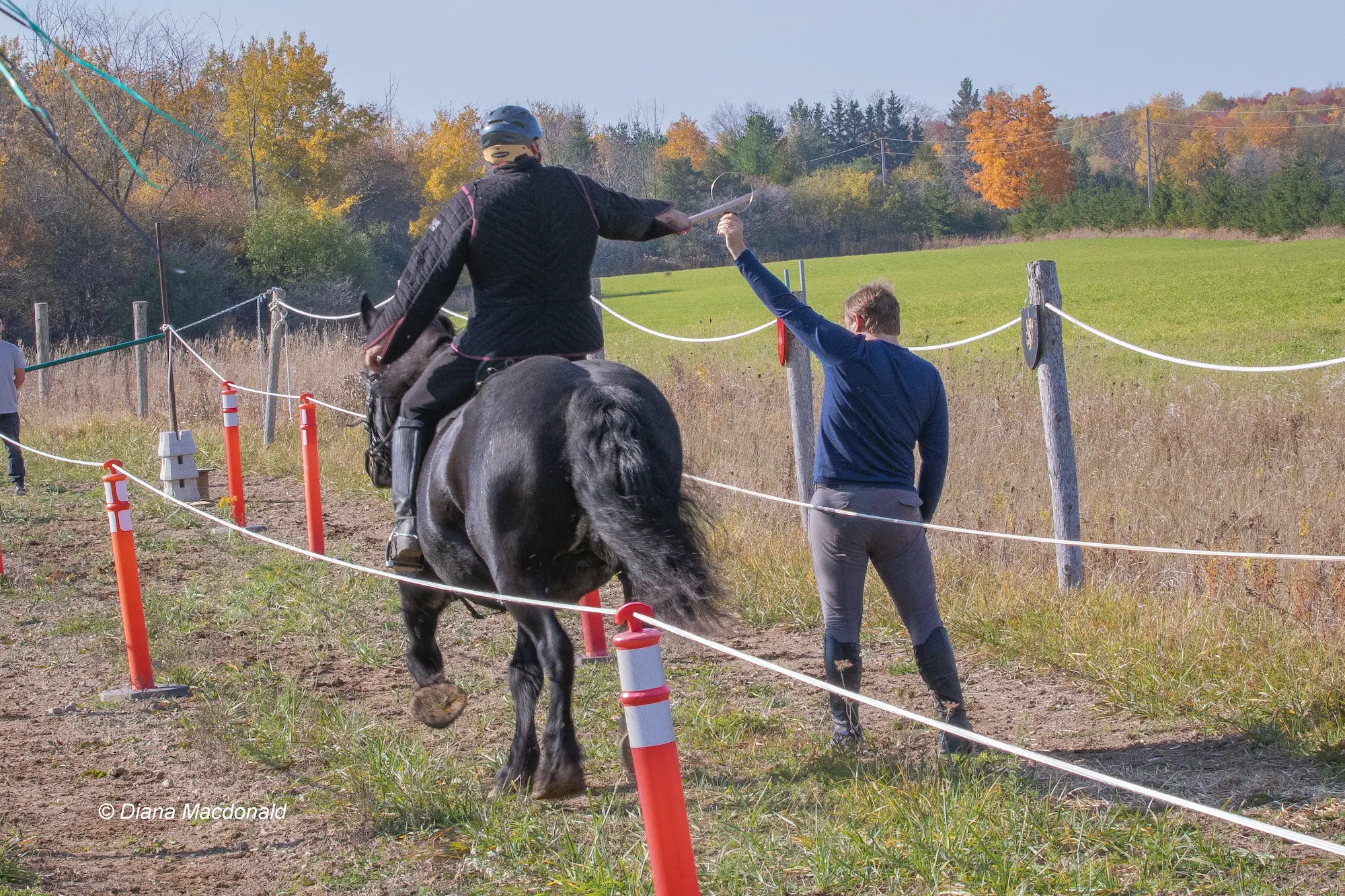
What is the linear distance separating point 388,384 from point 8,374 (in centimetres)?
850

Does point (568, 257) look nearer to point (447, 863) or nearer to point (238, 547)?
point (447, 863)

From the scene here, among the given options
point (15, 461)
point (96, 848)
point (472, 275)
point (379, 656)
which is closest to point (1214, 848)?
point (472, 275)

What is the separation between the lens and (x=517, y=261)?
15.0ft

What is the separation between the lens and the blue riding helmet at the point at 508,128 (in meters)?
4.64

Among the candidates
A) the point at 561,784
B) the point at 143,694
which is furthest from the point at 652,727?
the point at 143,694

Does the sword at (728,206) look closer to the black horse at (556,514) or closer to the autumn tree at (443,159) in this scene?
the black horse at (556,514)

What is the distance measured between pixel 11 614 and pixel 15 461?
16.3 feet

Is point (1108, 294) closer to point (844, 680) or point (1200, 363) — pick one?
point (1200, 363)

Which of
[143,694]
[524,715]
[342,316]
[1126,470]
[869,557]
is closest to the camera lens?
[524,715]

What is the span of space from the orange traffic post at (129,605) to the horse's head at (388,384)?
1.28 meters

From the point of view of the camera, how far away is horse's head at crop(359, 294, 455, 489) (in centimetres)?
507

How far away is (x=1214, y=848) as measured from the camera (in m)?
3.38

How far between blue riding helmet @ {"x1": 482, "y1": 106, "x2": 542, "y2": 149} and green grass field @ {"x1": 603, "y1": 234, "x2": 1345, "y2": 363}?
23.9 ft

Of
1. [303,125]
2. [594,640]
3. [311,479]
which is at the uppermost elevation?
[303,125]
